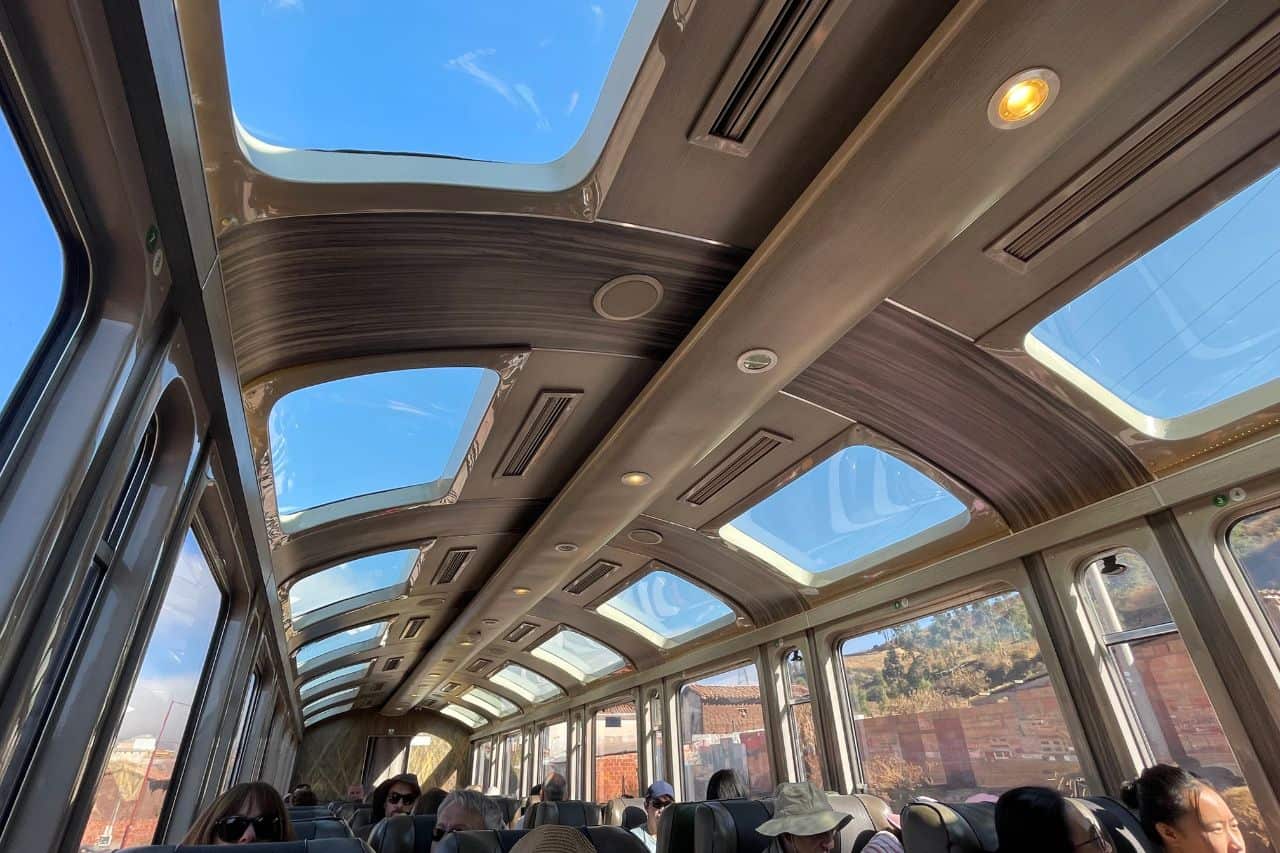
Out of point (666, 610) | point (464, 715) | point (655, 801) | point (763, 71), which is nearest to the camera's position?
point (763, 71)

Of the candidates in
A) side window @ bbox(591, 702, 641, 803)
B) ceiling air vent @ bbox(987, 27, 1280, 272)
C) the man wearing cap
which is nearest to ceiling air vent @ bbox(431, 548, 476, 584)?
the man wearing cap

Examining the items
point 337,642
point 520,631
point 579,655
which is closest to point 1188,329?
point 520,631

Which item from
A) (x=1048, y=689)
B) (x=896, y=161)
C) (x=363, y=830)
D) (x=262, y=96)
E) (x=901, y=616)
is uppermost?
(x=262, y=96)

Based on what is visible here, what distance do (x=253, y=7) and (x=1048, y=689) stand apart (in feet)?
18.3

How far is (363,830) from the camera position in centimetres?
701

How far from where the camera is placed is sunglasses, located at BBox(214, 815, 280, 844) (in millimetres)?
2684

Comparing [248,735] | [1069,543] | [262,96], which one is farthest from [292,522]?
[1069,543]

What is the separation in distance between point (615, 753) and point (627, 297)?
9.71 m

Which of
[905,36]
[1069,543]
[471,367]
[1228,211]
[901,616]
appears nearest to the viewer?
[905,36]

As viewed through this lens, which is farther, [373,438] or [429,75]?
[373,438]

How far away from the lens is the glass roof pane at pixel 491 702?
15580mm

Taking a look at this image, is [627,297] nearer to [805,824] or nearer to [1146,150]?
[1146,150]

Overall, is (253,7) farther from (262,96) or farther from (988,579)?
(988,579)

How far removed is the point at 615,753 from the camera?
10883mm
